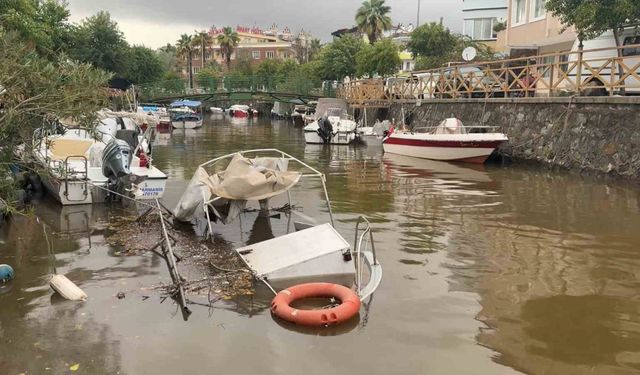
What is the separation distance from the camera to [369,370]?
5363 millimetres

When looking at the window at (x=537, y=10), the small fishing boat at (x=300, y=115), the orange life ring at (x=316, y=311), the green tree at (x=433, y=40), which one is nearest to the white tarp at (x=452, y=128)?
the window at (x=537, y=10)

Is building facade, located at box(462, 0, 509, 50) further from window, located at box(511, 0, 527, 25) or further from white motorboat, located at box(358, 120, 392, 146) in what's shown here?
white motorboat, located at box(358, 120, 392, 146)

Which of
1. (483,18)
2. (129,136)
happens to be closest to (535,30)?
(483,18)

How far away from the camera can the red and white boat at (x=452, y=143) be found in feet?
64.5

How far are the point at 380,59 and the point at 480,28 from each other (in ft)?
26.8

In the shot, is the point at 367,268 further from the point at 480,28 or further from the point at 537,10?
the point at 480,28

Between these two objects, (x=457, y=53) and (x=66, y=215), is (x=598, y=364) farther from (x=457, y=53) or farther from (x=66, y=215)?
(x=457, y=53)

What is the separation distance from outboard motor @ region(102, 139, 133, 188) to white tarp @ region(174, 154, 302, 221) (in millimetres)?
2441

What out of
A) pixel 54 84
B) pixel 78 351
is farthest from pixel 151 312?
pixel 54 84

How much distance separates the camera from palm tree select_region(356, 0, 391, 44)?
63188 millimetres

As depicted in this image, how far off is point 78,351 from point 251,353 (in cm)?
172

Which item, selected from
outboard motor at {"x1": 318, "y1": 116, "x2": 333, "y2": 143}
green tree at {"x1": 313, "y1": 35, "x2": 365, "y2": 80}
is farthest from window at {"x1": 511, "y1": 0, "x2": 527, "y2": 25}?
green tree at {"x1": 313, "y1": 35, "x2": 365, "y2": 80}

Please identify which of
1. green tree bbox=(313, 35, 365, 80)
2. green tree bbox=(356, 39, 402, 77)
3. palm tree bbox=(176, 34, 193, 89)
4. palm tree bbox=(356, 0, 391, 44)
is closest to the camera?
green tree bbox=(356, 39, 402, 77)

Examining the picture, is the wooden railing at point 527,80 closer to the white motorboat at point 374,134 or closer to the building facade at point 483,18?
the white motorboat at point 374,134
